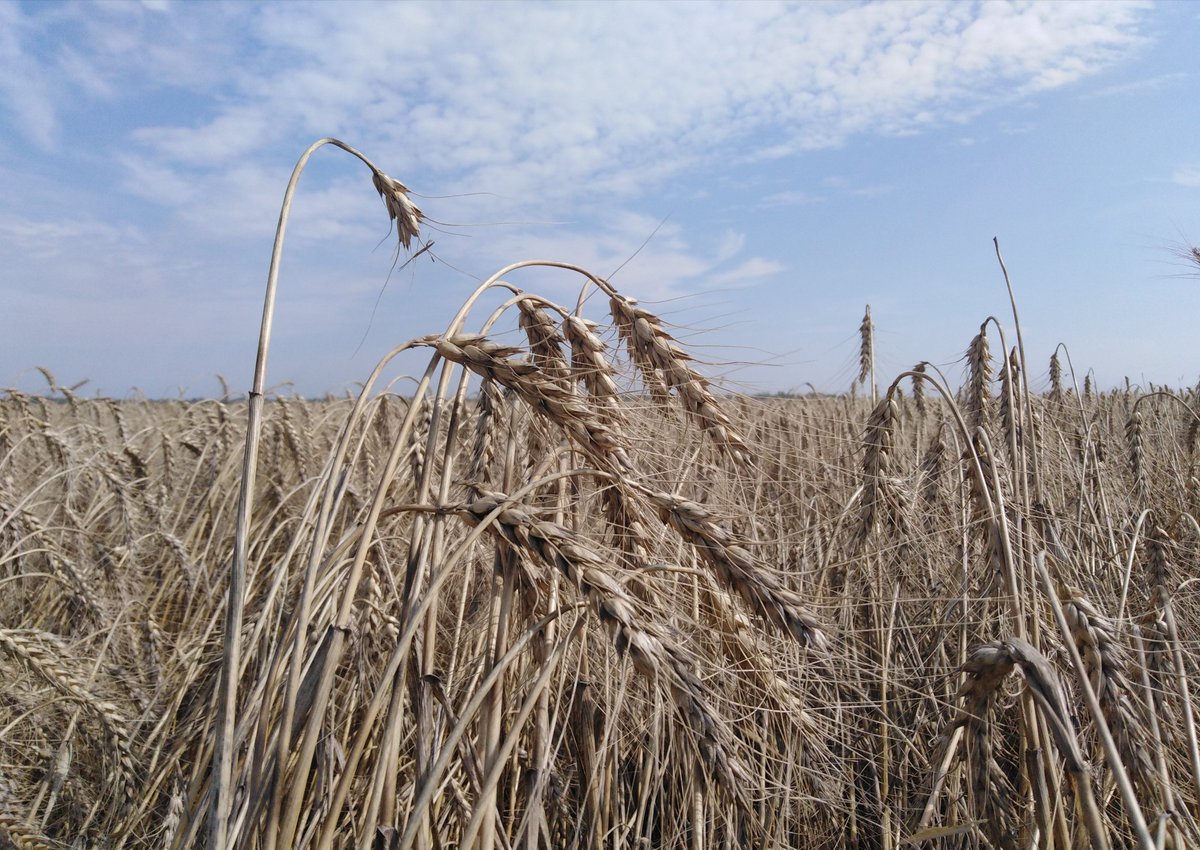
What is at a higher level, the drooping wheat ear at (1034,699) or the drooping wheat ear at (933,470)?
the drooping wheat ear at (933,470)

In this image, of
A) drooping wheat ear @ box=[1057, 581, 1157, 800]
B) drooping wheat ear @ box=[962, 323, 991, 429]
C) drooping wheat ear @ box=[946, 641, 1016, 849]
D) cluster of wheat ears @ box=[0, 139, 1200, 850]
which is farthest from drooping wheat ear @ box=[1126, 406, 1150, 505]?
drooping wheat ear @ box=[946, 641, 1016, 849]

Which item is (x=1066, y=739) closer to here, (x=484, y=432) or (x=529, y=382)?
(x=529, y=382)

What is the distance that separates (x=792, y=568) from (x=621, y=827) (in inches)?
56.0

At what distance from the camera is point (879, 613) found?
256 centimetres

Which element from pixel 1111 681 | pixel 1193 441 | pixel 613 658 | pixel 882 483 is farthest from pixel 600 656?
pixel 1193 441

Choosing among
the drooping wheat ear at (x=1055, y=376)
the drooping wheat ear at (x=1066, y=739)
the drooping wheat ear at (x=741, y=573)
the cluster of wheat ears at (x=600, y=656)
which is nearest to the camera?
the drooping wheat ear at (x=1066, y=739)

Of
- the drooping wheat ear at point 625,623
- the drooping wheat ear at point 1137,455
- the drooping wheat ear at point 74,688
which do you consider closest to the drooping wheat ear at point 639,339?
the drooping wheat ear at point 625,623

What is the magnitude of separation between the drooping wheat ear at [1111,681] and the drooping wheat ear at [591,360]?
1072 millimetres

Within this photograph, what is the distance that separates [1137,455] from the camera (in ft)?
12.9

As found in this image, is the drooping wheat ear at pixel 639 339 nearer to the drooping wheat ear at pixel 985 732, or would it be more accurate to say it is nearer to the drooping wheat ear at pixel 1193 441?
the drooping wheat ear at pixel 985 732

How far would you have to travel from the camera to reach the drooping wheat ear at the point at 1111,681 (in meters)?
1.43

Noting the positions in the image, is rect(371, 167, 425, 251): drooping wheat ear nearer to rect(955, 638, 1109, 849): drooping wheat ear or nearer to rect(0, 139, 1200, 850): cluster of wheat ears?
rect(0, 139, 1200, 850): cluster of wheat ears

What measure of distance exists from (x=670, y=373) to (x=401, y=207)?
0.75 metres

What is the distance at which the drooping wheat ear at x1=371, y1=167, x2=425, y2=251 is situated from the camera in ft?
5.27
